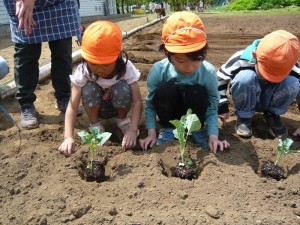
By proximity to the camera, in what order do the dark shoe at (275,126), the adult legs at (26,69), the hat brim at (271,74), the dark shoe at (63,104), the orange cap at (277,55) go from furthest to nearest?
the dark shoe at (63,104) < the adult legs at (26,69) < the dark shoe at (275,126) < the hat brim at (271,74) < the orange cap at (277,55)

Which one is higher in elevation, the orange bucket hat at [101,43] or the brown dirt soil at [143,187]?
the orange bucket hat at [101,43]

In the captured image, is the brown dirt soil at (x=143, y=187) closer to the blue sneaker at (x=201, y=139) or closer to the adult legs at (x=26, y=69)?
the blue sneaker at (x=201, y=139)

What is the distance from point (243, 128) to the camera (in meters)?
2.83

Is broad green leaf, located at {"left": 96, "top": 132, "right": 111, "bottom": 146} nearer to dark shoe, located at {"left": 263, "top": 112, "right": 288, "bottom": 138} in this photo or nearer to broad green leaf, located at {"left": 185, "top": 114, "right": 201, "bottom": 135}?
broad green leaf, located at {"left": 185, "top": 114, "right": 201, "bottom": 135}

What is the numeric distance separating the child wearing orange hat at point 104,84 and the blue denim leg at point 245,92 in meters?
0.80

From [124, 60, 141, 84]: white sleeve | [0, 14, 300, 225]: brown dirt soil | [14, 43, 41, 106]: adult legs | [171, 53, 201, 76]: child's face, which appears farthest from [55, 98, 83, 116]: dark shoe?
[171, 53, 201, 76]: child's face

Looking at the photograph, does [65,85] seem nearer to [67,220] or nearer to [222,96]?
[222,96]

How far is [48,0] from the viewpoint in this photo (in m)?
2.93

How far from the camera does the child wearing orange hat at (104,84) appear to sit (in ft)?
7.49

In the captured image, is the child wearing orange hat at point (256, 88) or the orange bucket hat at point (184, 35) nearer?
the orange bucket hat at point (184, 35)

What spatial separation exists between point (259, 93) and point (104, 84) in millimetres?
1255

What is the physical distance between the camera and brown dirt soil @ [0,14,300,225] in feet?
6.04

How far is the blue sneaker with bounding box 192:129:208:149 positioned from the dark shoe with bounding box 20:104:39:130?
1.35 m

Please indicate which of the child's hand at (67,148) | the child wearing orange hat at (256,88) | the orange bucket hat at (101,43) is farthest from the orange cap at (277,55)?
the child's hand at (67,148)
